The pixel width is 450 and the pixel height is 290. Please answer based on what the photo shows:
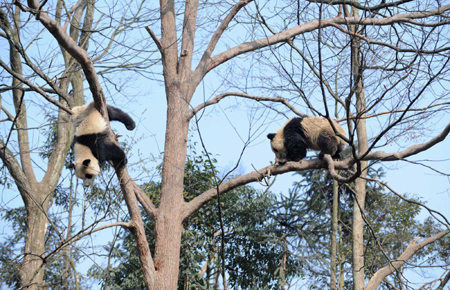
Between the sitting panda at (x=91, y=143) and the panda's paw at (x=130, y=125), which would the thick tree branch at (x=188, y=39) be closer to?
the panda's paw at (x=130, y=125)

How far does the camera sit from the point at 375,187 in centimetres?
1061

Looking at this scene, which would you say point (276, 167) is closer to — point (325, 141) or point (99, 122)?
point (325, 141)

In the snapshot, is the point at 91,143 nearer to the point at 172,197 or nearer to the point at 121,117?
the point at 121,117

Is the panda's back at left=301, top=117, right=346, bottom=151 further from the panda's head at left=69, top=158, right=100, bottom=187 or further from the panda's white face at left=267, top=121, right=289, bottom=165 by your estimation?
the panda's head at left=69, top=158, right=100, bottom=187

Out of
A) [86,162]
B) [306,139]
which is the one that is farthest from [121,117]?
[306,139]

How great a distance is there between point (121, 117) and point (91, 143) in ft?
1.82

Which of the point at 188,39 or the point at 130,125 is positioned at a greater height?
the point at 188,39

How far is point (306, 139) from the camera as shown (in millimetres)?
6051

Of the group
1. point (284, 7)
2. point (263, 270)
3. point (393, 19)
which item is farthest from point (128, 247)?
point (393, 19)

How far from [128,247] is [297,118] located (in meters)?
3.94

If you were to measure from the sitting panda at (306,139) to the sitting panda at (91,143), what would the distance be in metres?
2.28

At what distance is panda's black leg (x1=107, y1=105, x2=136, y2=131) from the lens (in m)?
5.71

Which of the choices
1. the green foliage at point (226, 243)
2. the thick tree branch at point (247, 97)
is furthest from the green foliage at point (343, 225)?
the thick tree branch at point (247, 97)

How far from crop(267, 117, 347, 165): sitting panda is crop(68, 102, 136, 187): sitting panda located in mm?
2276
